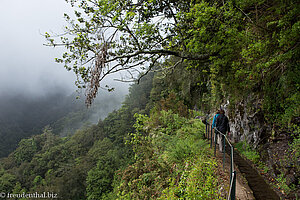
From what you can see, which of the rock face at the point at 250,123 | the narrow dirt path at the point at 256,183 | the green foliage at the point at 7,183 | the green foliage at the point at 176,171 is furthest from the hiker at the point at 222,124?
the green foliage at the point at 7,183

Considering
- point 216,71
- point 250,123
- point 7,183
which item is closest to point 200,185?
point 250,123

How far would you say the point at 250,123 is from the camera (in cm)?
716

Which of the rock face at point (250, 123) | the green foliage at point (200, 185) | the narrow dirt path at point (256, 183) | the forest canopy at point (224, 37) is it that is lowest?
the narrow dirt path at point (256, 183)

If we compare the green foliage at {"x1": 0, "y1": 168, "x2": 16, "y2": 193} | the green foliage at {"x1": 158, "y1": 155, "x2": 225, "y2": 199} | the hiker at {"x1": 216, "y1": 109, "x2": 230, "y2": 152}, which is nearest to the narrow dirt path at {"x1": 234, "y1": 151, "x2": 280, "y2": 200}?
the green foliage at {"x1": 158, "y1": 155, "x2": 225, "y2": 199}

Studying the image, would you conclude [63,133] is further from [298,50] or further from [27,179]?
[298,50]

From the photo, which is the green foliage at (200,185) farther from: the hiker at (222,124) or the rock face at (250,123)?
the rock face at (250,123)

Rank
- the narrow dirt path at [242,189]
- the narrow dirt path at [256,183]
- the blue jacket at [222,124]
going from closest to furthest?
the narrow dirt path at [242,189]
the narrow dirt path at [256,183]
the blue jacket at [222,124]

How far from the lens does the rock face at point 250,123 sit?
6373 mm

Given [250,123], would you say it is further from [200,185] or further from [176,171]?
[200,185]

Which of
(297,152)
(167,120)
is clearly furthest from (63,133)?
(297,152)

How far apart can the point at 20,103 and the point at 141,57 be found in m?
251

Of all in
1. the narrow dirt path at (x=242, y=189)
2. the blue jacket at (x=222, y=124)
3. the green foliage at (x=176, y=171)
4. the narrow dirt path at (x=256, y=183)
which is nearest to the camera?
the narrow dirt path at (x=242, y=189)

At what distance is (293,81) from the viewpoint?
511 cm

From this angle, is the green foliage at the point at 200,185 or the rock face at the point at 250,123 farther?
the rock face at the point at 250,123
